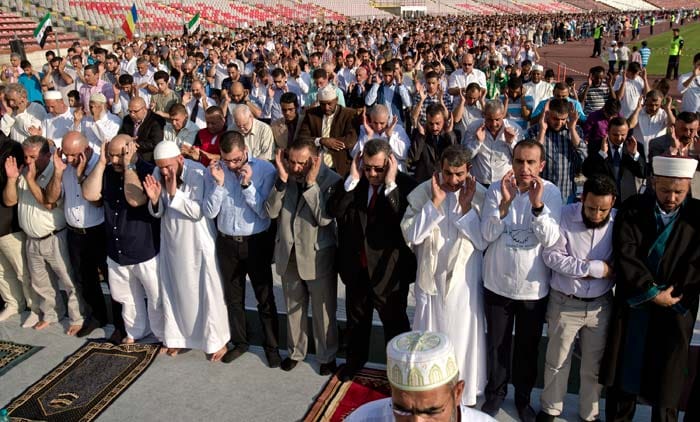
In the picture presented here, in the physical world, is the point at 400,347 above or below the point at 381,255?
above

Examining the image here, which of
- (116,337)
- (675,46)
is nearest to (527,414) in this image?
(116,337)

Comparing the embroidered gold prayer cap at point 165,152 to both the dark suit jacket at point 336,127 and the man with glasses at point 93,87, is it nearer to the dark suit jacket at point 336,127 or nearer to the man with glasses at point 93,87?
the dark suit jacket at point 336,127

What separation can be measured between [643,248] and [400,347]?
6.78 ft

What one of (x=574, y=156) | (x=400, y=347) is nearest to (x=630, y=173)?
(x=574, y=156)

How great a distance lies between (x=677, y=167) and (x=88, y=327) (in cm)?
463

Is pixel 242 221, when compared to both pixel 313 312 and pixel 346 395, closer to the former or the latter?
pixel 313 312

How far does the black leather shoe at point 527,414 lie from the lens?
394 centimetres

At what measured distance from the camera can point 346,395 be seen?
4344mm

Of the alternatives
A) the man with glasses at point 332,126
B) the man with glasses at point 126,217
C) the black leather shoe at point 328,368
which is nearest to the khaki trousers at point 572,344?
the black leather shoe at point 328,368

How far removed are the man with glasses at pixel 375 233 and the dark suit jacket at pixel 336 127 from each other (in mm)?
2615

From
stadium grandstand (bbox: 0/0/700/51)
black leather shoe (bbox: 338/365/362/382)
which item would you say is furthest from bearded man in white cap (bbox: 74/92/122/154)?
stadium grandstand (bbox: 0/0/700/51)

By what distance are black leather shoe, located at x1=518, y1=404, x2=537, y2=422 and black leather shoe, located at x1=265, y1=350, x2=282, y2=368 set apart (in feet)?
5.89

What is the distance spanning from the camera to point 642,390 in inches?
141

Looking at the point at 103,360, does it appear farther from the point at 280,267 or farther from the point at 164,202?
the point at 280,267
